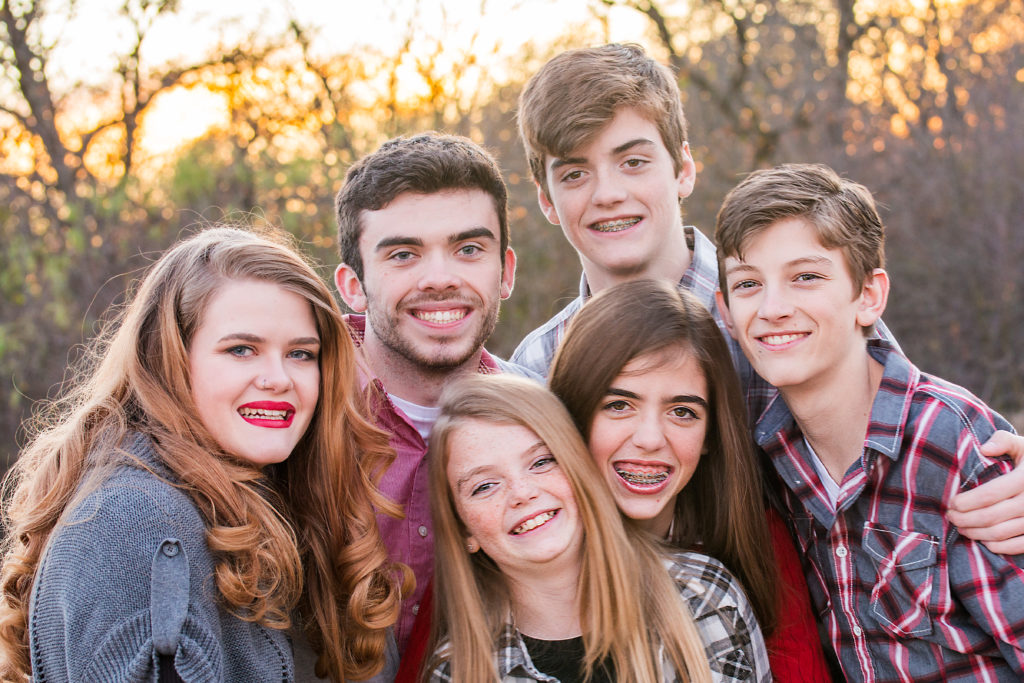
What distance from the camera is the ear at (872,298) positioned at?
2.99 m

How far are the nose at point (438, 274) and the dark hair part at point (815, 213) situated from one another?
3.34 feet

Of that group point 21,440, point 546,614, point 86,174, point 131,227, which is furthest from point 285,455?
point 86,174

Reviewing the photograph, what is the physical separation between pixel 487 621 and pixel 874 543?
48.7 inches

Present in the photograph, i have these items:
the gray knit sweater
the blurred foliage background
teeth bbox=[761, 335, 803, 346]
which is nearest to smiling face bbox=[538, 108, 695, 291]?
teeth bbox=[761, 335, 803, 346]

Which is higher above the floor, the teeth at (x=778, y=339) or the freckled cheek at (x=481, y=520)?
the teeth at (x=778, y=339)

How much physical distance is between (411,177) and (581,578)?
1634 millimetres

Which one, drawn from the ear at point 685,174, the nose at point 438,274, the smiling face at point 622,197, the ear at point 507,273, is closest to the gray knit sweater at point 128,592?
the nose at point 438,274

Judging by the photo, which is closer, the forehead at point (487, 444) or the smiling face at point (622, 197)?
the forehead at point (487, 444)

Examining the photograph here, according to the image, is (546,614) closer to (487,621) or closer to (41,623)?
(487,621)

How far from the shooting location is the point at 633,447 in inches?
117

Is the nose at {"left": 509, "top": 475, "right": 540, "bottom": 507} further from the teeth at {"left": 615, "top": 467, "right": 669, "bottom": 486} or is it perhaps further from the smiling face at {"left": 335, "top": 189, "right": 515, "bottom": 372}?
the smiling face at {"left": 335, "top": 189, "right": 515, "bottom": 372}

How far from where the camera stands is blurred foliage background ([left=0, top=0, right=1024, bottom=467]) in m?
8.20

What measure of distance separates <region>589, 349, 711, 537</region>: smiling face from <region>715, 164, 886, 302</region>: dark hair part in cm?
39

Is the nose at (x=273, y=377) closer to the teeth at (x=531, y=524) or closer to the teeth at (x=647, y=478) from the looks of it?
the teeth at (x=531, y=524)
